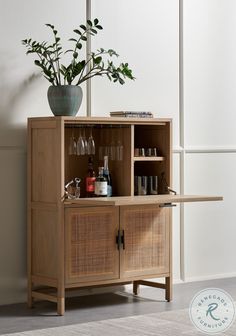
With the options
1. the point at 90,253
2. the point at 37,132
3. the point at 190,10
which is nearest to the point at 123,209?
the point at 90,253

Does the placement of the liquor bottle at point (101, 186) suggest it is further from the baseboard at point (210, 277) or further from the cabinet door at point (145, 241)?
the baseboard at point (210, 277)

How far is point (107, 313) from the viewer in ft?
18.9

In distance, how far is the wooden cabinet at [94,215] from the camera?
226 inches

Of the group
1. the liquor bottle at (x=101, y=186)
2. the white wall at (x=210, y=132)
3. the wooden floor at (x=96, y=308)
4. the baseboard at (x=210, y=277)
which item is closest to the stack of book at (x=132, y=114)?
the liquor bottle at (x=101, y=186)

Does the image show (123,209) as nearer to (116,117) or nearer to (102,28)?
(116,117)

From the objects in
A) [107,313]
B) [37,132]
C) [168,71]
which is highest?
[168,71]

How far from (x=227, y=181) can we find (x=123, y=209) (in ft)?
5.12

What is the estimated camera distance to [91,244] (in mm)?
5855

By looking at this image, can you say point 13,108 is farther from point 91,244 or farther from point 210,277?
point 210,277

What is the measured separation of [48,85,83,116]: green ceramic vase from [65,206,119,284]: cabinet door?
27.6 inches

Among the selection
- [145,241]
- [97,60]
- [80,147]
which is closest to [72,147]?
[80,147]

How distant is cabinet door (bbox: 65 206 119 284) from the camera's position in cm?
576

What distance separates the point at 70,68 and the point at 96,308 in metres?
1.73

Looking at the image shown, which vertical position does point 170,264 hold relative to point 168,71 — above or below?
below
